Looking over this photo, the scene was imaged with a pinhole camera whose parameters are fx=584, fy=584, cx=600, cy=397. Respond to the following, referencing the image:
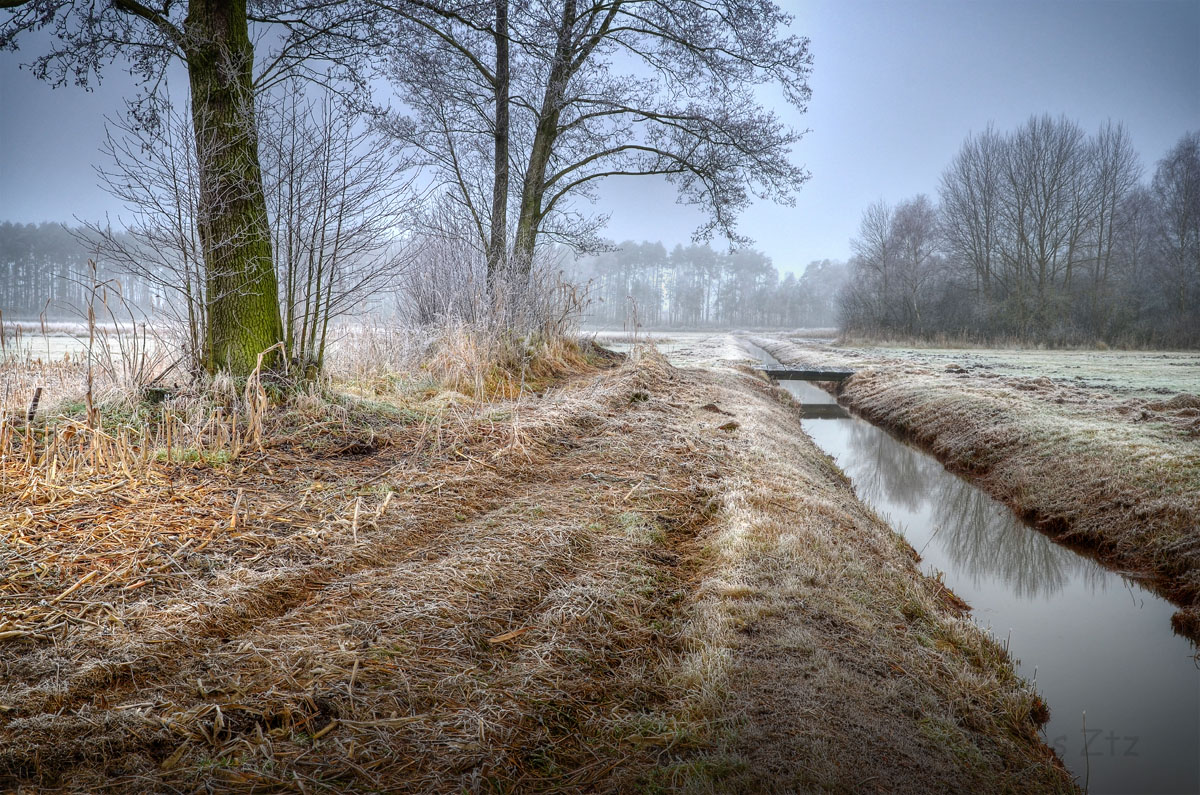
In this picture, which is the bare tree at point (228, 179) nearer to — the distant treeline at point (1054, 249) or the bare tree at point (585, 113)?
the bare tree at point (585, 113)

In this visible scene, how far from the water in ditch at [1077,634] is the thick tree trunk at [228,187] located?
18.4 ft

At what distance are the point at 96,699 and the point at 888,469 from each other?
26.6 feet

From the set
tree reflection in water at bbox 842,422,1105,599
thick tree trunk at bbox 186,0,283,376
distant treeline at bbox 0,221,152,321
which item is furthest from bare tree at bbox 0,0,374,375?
distant treeline at bbox 0,221,152,321

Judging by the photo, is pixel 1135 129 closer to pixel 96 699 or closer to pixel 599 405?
pixel 599 405

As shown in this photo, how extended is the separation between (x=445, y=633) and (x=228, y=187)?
394cm

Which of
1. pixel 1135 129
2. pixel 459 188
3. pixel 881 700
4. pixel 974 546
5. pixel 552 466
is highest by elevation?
pixel 1135 129

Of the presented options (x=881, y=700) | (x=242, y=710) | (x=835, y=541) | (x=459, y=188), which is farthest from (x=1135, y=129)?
(x=242, y=710)

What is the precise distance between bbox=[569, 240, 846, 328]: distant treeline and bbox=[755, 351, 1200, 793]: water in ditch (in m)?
49.7

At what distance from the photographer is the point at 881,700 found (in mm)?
2104

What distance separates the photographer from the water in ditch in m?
2.64

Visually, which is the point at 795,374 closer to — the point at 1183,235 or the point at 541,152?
the point at 541,152

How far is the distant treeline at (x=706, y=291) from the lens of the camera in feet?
185

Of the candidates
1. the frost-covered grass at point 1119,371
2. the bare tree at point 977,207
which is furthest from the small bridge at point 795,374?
the bare tree at point 977,207

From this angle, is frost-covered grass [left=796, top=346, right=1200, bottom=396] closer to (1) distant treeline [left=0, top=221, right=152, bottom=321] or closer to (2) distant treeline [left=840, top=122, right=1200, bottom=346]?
(2) distant treeline [left=840, top=122, right=1200, bottom=346]
